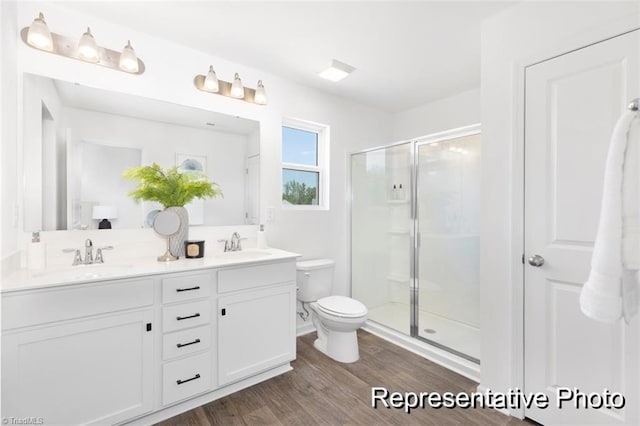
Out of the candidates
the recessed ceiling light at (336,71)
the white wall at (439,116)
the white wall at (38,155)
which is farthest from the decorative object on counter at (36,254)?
the white wall at (439,116)

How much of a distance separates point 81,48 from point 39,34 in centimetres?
18

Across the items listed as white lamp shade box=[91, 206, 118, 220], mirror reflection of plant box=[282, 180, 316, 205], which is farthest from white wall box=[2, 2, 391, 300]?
white lamp shade box=[91, 206, 118, 220]

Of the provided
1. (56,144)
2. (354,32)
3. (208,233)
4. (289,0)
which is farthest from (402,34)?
(56,144)

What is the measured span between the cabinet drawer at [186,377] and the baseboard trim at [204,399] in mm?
84

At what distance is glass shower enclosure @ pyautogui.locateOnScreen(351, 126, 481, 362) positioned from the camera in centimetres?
Result: 255

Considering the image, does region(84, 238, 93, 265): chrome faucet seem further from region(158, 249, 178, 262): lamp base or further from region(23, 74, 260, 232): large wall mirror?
region(158, 249, 178, 262): lamp base

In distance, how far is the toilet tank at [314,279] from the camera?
2.66 meters

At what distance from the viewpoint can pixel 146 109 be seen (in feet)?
6.83

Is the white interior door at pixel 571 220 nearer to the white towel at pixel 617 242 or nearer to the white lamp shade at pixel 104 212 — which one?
the white towel at pixel 617 242

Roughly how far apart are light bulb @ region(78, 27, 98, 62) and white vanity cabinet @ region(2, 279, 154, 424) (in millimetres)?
1392

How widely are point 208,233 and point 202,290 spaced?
2.16 feet

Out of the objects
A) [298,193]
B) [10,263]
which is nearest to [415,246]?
[298,193]

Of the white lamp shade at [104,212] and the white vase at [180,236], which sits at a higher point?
the white lamp shade at [104,212]

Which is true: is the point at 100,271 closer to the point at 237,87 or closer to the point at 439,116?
the point at 237,87
